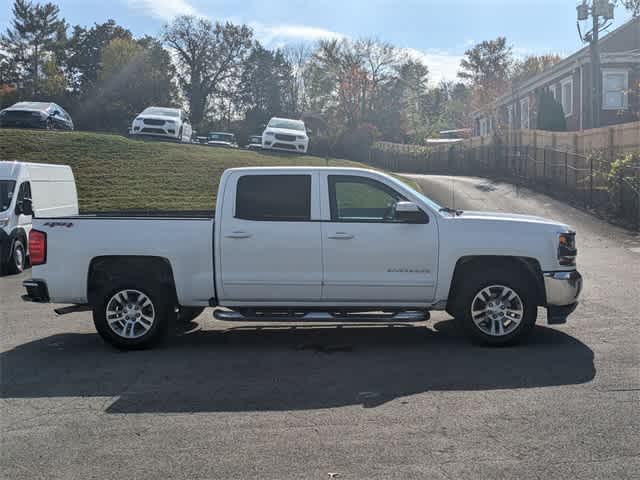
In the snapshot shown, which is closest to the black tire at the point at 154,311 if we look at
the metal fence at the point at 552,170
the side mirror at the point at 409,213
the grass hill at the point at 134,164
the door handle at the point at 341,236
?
the door handle at the point at 341,236

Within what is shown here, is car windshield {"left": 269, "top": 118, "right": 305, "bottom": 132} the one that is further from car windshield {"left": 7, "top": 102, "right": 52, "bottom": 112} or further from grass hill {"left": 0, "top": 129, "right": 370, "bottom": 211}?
car windshield {"left": 7, "top": 102, "right": 52, "bottom": 112}

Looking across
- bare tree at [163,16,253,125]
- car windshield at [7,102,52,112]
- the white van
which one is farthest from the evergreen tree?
the white van

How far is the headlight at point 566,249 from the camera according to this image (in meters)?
7.68

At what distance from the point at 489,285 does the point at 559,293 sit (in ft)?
2.43

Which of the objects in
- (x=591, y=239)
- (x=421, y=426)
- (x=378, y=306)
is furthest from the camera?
(x=591, y=239)

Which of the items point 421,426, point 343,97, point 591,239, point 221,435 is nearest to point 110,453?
point 221,435

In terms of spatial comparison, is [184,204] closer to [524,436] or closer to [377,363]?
[377,363]

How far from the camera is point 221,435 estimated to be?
514 cm

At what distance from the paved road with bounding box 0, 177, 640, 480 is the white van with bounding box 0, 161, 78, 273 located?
6.14 metres

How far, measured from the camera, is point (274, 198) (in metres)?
7.88

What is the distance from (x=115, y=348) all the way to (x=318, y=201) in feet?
8.89

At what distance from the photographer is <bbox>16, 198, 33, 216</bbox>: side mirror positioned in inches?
596

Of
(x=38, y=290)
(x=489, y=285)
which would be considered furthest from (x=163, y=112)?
(x=489, y=285)

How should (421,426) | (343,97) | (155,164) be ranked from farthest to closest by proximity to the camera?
(343,97)
(155,164)
(421,426)
